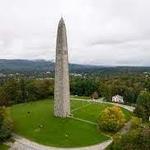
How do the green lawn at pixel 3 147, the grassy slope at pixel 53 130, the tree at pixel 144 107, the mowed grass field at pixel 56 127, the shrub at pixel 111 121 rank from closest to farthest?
the green lawn at pixel 3 147 → the grassy slope at pixel 53 130 → the mowed grass field at pixel 56 127 → the shrub at pixel 111 121 → the tree at pixel 144 107

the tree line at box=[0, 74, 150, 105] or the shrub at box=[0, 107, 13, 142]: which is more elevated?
the tree line at box=[0, 74, 150, 105]

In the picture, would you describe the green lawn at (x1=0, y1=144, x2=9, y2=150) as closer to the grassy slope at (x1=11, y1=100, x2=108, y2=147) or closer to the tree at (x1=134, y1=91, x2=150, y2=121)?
the grassy slope at (x1=11, y1=100, x2=108, y2=147)

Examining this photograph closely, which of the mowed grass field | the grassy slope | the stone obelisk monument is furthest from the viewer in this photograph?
the stone obelisk monument

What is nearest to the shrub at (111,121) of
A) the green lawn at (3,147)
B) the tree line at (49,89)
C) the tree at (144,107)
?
the tree at (144,107)

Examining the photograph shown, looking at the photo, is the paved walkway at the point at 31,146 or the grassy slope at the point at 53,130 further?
the grassy slope at the point at 53,130

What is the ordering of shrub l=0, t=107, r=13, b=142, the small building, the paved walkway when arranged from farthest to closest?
the small building → shrub l=0, t=107, r=13, b=142 → the paved walkway

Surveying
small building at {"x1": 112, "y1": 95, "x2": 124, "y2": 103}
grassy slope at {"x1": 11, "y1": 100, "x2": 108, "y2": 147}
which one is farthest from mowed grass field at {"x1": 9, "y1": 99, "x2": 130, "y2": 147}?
small building at {"x1": 112, "y1": 95, "x2": 124, "y2": 103}

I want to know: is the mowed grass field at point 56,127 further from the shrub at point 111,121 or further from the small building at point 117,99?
the small building at point 117,99
